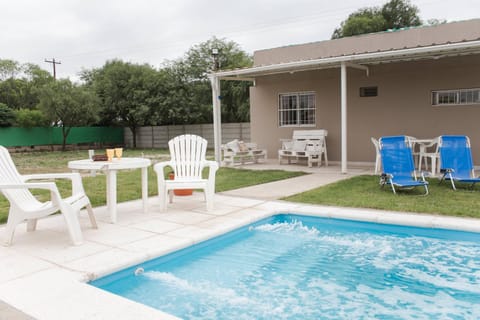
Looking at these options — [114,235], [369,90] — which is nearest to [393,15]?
[369,90]

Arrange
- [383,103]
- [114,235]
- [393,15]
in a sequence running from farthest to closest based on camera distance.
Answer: [393,15]
[383,103]
[114,235]

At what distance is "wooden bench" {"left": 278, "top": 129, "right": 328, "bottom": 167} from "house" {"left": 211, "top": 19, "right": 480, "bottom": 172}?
0.57 m

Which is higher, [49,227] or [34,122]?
[34,122]

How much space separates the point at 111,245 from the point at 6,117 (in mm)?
20500

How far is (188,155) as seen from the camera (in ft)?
18.6

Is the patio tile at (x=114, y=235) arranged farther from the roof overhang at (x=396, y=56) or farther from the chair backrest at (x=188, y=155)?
the roof overhang at (x=396, y=56)

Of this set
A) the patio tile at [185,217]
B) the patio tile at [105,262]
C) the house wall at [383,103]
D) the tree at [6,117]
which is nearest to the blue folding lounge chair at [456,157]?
the house wall at [383,103]

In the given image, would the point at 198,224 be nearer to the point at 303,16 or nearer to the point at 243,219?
the point at 243,219

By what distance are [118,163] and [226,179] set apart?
4.04m

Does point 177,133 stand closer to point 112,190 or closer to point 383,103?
point 383,103

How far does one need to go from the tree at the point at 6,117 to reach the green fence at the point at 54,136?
42 centimetres

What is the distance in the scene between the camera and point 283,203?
562 cm

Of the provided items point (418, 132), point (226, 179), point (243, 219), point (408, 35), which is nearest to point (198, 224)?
point (243, 219)

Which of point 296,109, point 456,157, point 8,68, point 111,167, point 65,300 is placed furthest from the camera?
point 8,68
